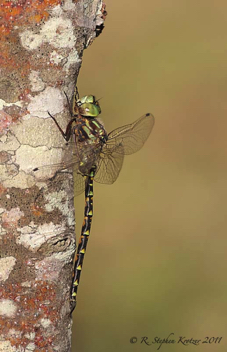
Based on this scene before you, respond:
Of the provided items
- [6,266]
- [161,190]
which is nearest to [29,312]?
[6,266]

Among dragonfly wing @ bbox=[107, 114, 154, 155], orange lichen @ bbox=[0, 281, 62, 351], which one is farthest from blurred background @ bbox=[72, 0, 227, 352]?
orange lichen @ bbox=[0, 281, 62, 351]

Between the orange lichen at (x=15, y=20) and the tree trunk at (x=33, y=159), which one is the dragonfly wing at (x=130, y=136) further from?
the orange lichen at (x=15, y=20)

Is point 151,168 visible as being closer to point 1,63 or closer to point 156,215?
point 156,215

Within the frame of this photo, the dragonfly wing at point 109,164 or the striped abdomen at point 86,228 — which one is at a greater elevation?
the dragonfly wing at point 109,164

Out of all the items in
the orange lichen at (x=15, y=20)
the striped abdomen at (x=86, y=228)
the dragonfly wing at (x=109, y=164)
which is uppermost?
the orange lichen at (x=15, y=20)

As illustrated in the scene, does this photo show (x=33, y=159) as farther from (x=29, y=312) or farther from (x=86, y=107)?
(x=86, y=107)

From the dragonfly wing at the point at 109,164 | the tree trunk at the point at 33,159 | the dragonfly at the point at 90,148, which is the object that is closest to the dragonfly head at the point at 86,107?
the dragonfly at the point at 90,148
